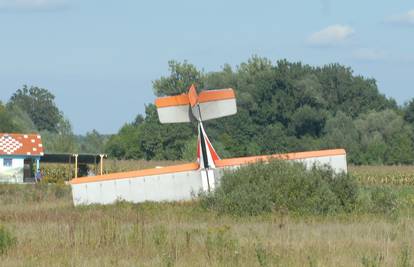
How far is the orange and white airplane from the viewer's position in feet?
94.9

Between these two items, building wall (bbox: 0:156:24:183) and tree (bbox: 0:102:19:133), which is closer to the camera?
building wall (bbox: 0:156:24:183)

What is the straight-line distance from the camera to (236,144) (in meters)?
85.7

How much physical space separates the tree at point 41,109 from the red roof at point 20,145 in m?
96.1

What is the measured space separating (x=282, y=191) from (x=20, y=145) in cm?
2800

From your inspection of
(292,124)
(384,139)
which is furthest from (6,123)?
(384,139)

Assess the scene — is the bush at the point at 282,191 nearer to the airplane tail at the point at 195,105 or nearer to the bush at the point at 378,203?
the bush at the point at 378,203

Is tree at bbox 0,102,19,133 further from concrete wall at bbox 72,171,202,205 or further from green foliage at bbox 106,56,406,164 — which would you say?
concrete wall at bbox 72,171,202,205

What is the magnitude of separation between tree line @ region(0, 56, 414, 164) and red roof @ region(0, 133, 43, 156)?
24.6 m

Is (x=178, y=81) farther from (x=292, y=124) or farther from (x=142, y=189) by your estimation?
(x=142, y=189)

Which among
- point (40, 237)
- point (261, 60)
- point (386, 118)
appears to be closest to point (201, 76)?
point (261, 60)

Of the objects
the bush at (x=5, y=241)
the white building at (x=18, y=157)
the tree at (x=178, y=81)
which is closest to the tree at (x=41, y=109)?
the tree at (x=178, y=81)

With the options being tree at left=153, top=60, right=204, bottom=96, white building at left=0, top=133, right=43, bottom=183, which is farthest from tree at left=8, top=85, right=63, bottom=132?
white building at left=0, top=133, right=43, bottom=183

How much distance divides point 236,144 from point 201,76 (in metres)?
20.6

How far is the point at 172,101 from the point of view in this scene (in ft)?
94.9
